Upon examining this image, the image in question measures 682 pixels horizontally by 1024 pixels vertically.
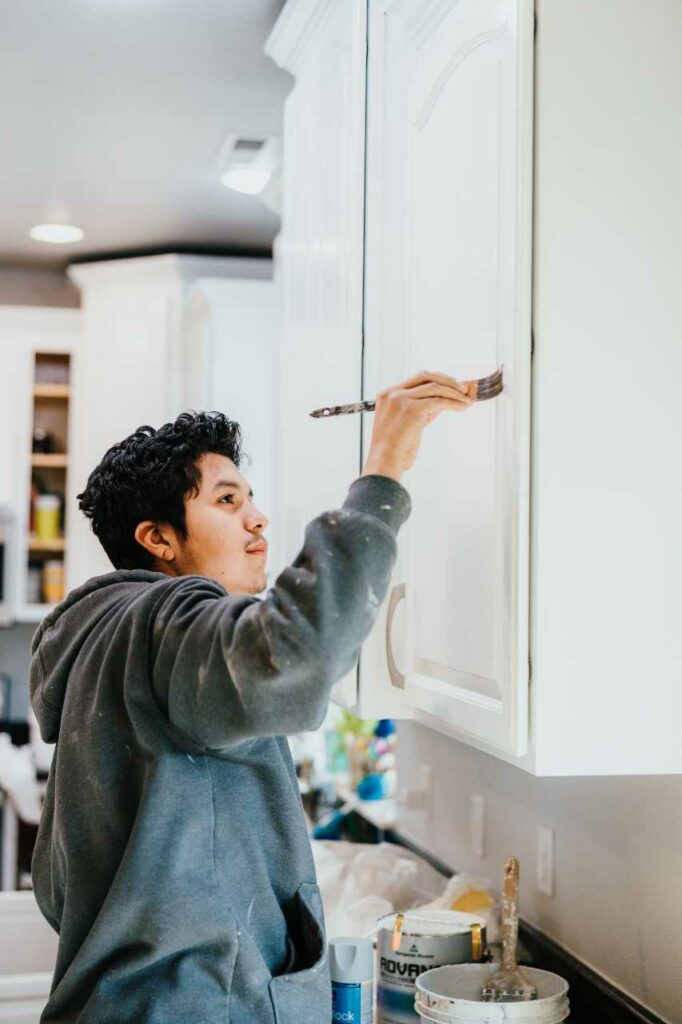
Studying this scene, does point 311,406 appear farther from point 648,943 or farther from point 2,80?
point 2,80

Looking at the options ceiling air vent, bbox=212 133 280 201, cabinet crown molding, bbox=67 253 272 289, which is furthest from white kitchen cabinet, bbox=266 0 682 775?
cabinet crown molding, bbox=67 253 272 289

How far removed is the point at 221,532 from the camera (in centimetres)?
131

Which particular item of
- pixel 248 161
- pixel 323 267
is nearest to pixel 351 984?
pixel 323 267

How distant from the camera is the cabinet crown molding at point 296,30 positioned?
1962mm

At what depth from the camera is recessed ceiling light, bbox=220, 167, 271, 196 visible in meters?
3.24

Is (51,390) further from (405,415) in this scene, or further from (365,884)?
(405,415)

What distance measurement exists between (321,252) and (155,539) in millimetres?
786

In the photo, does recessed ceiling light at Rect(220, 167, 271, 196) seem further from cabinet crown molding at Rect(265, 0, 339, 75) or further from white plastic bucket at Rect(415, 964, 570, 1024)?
white plastic bucket at Rect(415, 964, 570, 1024)

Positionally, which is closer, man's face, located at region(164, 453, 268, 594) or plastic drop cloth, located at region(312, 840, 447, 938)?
man's face, located at region(164, 453, 268, 594)

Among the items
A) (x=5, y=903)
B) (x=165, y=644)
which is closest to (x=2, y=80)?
(x=5, y=903)

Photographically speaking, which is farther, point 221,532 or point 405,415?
point 221,532

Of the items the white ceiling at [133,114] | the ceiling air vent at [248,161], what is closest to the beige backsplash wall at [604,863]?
the white ceiling at [133,114]

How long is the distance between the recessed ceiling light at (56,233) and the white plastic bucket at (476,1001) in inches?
117

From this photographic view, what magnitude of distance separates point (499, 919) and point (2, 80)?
2.08 metres
